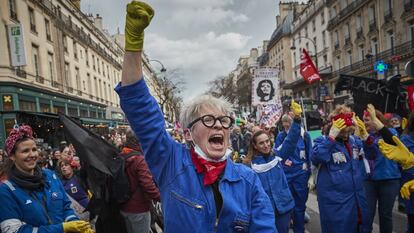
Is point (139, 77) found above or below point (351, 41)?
below

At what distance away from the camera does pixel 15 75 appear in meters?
19.9

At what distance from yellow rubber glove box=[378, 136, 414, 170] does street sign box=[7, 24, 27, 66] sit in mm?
19738

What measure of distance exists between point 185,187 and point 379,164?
147 inches

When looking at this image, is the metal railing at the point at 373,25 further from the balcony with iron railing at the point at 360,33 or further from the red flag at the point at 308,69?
the red flag at the point at 308,69

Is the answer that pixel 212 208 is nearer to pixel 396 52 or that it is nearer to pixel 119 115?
pixel 396 52

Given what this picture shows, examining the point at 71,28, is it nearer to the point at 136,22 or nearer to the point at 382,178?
the point at 382,178

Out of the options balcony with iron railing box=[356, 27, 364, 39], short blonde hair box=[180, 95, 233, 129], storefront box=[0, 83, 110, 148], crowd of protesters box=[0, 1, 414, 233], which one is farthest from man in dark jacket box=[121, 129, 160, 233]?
balcony with iron railing box=[356, 27, 364, 39]

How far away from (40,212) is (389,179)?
4.32m

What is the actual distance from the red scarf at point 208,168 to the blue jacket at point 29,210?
5.03 ft

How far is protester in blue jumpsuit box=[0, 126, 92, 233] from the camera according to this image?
269 centimetres

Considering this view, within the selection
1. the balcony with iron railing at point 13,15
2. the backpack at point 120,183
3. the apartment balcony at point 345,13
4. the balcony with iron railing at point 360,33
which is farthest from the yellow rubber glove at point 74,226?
the balcony with iron railing at point 360,33

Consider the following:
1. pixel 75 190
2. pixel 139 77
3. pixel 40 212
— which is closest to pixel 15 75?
pixel 75 190

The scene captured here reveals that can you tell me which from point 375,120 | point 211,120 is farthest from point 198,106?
point 375,120

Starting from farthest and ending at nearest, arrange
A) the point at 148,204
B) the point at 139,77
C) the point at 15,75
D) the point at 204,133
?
the point at 15,75 → the point at 148,204 → the point at 204,133 → the point at 139,77
